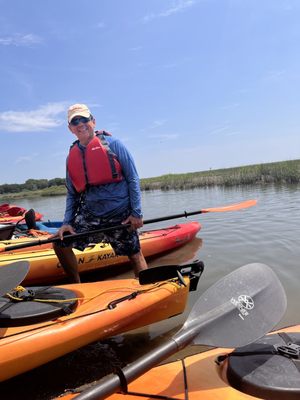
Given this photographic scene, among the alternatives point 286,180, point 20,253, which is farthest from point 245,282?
point 286,180

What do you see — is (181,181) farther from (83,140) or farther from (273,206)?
(83,140)

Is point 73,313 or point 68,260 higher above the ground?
point 68,260

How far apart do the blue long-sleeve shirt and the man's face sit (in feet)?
0.54

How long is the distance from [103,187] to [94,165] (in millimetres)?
217

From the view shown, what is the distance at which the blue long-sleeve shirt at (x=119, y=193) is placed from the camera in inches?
127

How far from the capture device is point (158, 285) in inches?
112

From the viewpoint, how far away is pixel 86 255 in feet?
16.6

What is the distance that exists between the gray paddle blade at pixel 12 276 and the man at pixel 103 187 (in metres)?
0.75

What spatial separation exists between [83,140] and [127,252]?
111 cm

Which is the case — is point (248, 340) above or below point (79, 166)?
below

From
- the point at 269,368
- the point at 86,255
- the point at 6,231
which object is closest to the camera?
the point at 269,368

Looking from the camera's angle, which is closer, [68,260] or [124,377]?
[124,377]

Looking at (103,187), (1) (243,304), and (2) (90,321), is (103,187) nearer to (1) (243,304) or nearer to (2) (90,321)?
(2) (90,321)

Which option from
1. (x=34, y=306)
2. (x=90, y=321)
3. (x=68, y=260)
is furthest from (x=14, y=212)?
(x=90, y=321)
